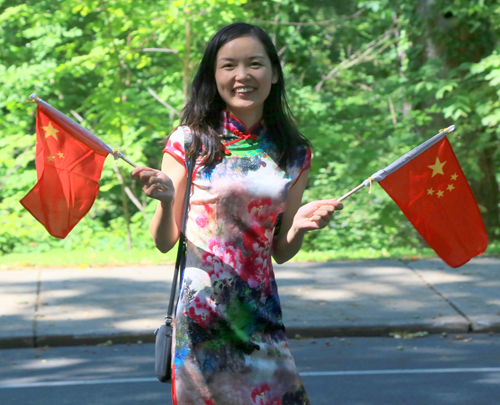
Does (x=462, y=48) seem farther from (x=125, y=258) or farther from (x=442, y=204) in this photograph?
(x=442, y=204)

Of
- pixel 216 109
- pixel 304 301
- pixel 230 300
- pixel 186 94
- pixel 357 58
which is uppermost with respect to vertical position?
pixel 357 58

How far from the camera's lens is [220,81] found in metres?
2.61

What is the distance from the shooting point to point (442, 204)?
333cm

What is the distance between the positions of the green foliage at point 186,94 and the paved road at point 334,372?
193 inches

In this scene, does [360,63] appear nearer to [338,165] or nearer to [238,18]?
[338,165]

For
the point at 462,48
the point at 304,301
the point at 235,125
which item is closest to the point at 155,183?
the point at 235,125

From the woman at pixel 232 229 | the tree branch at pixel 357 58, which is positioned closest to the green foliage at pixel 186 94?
the tree branch at pixel 357 58

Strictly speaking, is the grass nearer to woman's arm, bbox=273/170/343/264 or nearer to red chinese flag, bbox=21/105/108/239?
red chinese flag, bbox=21/105/108/239

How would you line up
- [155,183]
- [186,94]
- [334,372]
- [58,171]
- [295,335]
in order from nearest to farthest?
[155,183] < [58,171] < [334,372] < [295,335] < [186,94]

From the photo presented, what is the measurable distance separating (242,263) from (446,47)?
11.2 metres

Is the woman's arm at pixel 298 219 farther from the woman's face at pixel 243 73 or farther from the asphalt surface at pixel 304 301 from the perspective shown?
the asphalt surface at pixel 304 301

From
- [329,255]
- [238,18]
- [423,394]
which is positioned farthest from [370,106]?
[423,394]

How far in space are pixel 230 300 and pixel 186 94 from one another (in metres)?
10.4

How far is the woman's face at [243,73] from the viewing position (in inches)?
102
